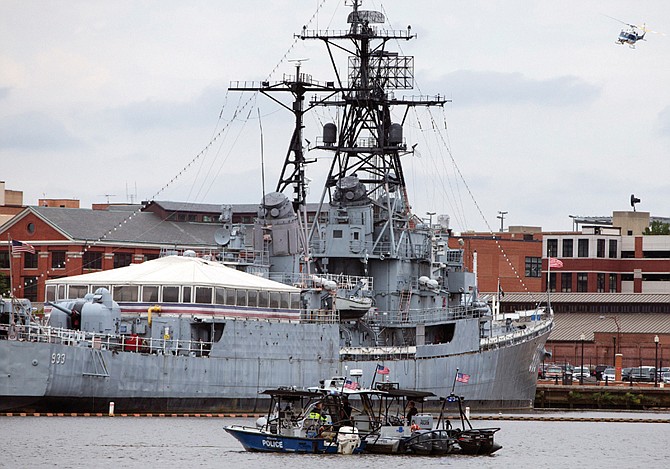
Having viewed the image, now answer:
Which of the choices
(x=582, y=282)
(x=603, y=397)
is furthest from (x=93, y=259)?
(x=603, y=397)

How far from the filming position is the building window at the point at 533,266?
425 ft

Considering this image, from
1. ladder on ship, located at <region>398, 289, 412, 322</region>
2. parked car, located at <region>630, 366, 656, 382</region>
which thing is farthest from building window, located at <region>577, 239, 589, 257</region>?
ladder on ship, located at <region>398, 289, 412, 322</region>

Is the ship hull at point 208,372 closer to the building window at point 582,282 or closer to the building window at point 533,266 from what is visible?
the building window at point 582,282

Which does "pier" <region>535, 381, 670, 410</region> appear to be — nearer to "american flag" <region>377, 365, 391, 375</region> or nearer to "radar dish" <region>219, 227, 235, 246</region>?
"american flag" <region>377, 365, 391, 375</region>

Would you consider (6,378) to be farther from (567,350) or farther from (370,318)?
(567,350)

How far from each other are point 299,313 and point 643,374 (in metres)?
34.6

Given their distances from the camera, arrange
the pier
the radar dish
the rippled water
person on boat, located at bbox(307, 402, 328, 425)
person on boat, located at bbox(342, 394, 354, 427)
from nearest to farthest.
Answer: the rippled water < person on boat, located at bbox(307, 402, 328, 425) < person on boat, located at bbox(342, 394, 354, 427) < the radar dish < the pier

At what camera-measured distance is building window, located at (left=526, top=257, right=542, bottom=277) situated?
12950 centimetres

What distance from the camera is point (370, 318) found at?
68.4m

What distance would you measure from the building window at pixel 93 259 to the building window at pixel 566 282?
121ft

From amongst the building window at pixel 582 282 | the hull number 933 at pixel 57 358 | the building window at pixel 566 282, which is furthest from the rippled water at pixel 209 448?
the building window at pixel 566 282

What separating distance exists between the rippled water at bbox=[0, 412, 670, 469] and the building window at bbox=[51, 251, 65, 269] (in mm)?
52125

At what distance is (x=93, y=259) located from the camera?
367ft

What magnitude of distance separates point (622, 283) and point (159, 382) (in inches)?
2753
